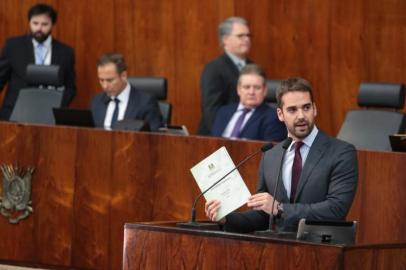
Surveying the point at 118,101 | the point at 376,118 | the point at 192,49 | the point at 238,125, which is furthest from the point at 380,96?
the point at 192,49

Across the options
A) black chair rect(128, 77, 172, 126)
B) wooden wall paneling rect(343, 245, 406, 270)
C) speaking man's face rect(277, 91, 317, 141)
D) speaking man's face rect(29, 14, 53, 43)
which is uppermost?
speaking man's face rect(29, 14, 53, 43)

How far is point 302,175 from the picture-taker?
217 inches

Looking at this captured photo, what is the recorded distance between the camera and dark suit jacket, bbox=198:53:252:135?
368 inches

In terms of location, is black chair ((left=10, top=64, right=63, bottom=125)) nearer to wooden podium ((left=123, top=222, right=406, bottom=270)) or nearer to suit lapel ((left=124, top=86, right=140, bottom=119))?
suit lapel ((left=124, top=86, right=140, bottom=119))

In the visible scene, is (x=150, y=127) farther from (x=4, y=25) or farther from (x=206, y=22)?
(x=4, y=25)

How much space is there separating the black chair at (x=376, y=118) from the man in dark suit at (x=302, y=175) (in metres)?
2.76

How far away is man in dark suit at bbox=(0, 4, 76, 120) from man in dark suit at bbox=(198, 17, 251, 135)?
4.79ft

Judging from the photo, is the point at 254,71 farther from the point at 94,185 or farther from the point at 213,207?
the point at 213,207

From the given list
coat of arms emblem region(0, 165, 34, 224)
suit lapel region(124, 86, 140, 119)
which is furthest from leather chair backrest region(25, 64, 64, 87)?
coat of arms emblem region(0, 165, 34, 224)

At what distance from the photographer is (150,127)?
8336 mm

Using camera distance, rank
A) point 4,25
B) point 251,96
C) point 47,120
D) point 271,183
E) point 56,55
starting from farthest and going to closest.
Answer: point 4,25
point 56,55
point 47,120
point 251,96
point 271,183

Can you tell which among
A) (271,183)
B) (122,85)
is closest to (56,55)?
(122,85)

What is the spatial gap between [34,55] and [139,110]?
2248 mm

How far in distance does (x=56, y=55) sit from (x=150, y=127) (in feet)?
8.00
